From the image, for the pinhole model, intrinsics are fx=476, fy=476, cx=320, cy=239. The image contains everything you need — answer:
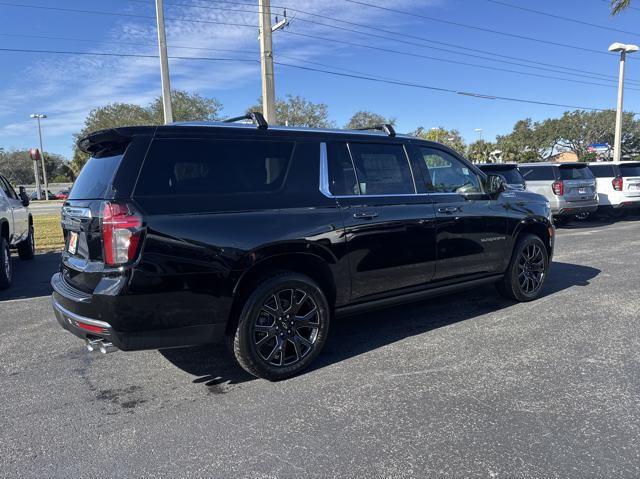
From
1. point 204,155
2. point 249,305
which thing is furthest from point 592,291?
point 204,155

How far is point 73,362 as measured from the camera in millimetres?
4266

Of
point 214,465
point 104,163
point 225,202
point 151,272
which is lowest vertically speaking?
point 214,465

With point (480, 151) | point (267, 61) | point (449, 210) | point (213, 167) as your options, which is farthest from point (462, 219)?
point (480, 151)

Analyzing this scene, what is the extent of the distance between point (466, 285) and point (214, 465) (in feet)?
11.0

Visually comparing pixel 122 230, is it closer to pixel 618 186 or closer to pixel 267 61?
pixel 267 61

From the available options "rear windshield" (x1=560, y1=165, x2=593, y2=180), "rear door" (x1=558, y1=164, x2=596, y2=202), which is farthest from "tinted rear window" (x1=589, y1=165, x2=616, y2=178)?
"rear windshield" (x1=560, y1=165, x2=593, y2=180)

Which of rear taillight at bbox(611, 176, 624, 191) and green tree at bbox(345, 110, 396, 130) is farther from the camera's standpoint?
green tree at bbox(345, 110, 396, 130)

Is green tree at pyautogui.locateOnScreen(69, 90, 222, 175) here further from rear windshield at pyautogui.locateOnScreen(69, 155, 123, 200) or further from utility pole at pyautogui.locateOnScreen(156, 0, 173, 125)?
rear windshield at pyautogui.locateOnScreen(69, 155, 123, 200)

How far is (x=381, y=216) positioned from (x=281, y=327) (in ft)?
4.38

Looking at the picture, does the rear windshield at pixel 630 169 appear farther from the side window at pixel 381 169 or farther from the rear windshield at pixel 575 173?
the side window at pixel 381 169

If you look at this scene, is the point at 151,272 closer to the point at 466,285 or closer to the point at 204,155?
the point at 204,155

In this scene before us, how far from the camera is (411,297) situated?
15.2ft

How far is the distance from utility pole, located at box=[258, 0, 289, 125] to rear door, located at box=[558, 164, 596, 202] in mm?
8447

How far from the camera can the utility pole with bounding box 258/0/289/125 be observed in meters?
13.1
